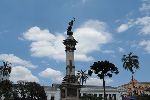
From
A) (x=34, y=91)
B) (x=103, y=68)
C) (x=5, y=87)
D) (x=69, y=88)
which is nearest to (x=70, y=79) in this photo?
(x=69, y=88)

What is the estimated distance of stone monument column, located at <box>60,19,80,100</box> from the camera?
176ft

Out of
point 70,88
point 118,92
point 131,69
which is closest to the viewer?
point 70,88

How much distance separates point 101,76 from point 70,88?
30.5 m

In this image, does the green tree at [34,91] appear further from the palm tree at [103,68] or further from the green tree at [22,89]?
the palm tree at [103,68]

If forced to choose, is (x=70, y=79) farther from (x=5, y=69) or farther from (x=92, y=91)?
(x=92, y=91)

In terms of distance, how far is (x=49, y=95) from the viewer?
493 feet

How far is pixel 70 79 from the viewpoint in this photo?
2121 inches

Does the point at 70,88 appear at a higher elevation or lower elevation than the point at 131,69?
lower

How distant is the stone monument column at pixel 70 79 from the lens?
53562mm

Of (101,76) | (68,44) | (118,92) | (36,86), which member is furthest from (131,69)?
(118,92)

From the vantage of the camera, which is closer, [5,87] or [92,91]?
[5,87]

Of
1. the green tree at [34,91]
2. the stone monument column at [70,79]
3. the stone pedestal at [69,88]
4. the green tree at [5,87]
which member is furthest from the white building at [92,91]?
the stone pedestal at [69,88]

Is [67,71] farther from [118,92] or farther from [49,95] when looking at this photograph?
[118,92]

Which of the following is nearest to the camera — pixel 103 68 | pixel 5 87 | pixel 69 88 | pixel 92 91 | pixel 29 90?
pixel 69 88
